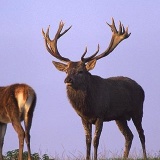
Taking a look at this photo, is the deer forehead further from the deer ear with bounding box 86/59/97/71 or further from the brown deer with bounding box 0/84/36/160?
the brown deer with bounding box 0/84/36/160

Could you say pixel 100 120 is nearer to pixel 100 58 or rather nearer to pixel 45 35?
pixel 100 58

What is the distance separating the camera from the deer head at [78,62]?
1428 cm

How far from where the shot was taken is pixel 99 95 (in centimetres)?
1473

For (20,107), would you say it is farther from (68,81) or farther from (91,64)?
(91,64)

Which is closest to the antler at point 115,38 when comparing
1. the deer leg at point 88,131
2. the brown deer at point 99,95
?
the brown deer at point 99,95

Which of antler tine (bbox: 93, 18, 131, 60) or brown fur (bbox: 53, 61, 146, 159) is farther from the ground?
antler tine (bbox: 93, 18, 131, 60)

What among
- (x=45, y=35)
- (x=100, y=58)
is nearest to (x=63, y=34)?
(x=45, y=35)

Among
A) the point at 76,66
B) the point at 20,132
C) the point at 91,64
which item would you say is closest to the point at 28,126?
the point at 20,132

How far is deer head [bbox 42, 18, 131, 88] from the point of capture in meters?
14.3

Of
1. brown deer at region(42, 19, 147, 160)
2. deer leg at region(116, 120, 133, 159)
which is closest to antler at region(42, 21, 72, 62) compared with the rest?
brown deer at region(42, 19, 147, 160)

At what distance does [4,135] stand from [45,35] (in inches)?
139

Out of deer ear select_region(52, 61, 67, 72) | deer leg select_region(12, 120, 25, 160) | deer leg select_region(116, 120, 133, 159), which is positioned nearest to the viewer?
deer leg select_region(12, 120, 25, 160)

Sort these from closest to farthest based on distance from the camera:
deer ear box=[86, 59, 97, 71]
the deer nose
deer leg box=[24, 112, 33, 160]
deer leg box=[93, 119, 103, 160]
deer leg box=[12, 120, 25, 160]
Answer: deer leg box=[12, 120, 25, 160] < deer leg box=[24, 112, 33, 160] < the deer nose < deer leg box=[93, 119, 103, 160] < deer ear box=[86, 59, 97, 71]

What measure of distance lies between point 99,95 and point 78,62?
926mm
